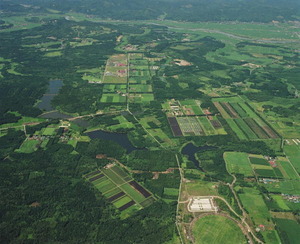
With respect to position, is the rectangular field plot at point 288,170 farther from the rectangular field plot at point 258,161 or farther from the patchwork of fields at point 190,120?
the patchwork of fields at point 190,120

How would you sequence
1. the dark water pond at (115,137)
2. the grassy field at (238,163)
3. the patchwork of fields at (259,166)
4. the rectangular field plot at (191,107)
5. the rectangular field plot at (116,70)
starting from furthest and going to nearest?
the rectangular field plot at (116,70)
the rectangular field plot at (191,107)
the dark water pond at (115,137)
the grassy field at (238,163)
the patchwork of fields at (259,166)

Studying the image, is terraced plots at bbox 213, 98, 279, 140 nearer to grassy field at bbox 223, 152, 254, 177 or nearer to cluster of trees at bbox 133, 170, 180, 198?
grassy field at bbox 223, 152, 254, 177

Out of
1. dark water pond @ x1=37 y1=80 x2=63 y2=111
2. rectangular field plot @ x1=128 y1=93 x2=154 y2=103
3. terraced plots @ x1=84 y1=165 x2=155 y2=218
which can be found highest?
terraced plots @ x1=84 y1=165 x2=155 y2=218

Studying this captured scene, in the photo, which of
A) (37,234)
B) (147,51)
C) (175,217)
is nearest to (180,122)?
(175,217)

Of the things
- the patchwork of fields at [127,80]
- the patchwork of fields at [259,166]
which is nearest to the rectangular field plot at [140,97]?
the patchwork of fields at [127,80]

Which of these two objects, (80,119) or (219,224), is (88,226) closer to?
(219,224)

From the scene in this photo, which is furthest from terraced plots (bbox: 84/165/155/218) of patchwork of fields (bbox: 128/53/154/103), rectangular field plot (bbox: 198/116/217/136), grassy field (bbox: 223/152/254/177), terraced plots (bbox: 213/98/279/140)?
patchwork of fields (bbox: 128/53/154/103)
